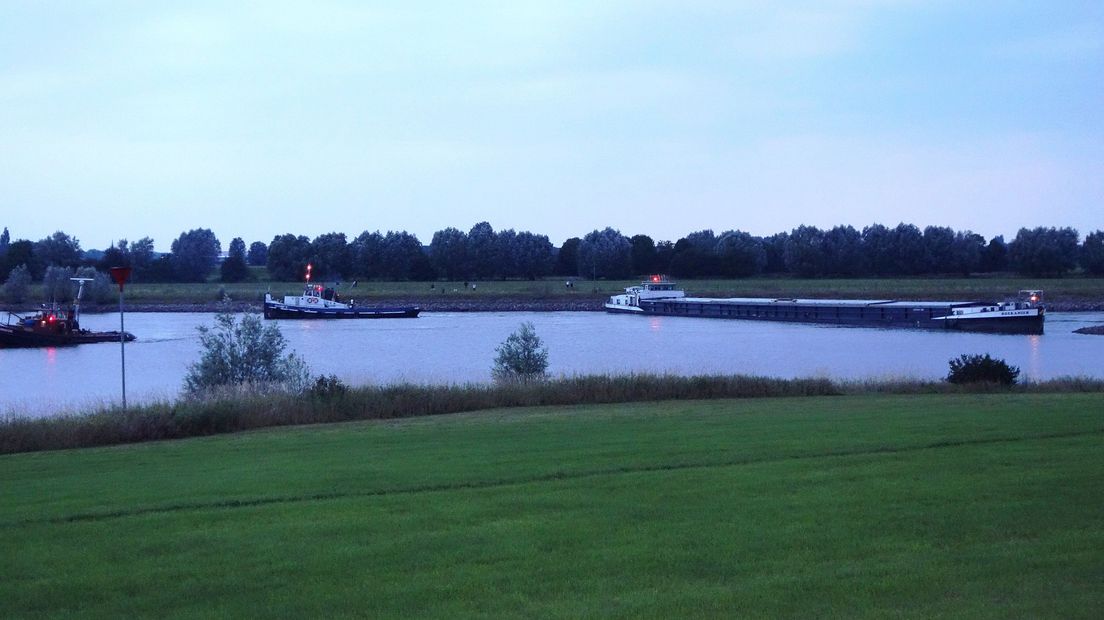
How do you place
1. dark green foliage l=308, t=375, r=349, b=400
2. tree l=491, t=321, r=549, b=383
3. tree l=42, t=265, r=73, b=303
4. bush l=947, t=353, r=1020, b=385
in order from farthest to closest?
tree l=42, t=265, r=73, b=303 < tree l=491, t=321, r=549, b=383 < bush l=947, t=353, r=1020, b=385 < dark green foliage l=308, t=375, r=349, b=400

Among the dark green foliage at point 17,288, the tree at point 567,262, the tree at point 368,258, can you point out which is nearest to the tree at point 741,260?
the tree at point 567,262

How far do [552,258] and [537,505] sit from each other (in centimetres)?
12046

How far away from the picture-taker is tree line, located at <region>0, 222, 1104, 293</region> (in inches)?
4663

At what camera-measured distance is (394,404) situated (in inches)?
810

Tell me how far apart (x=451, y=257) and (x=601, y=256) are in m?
17.2

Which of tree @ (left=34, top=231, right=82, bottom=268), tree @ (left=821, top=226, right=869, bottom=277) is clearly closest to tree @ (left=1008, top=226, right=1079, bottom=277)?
tree @ (left=821, top=226, right=869, bottom=277)

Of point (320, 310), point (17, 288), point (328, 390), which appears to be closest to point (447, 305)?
point (320, 310)

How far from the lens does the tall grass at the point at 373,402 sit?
16438 millimetres

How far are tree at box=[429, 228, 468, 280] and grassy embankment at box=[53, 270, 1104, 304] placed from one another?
389cm

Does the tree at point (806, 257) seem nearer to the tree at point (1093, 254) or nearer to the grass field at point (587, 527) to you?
the tree at point (1093, 254)

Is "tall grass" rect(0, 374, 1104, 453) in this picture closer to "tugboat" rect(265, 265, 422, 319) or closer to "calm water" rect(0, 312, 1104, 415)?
"calm water" rect(0, 312, 1104, 415)

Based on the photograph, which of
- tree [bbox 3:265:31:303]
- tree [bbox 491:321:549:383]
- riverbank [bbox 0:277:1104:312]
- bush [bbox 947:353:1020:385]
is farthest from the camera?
tree [bbox 3:265:31:303]

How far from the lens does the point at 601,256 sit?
422 ft

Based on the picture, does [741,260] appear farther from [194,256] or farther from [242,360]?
[242,360]
